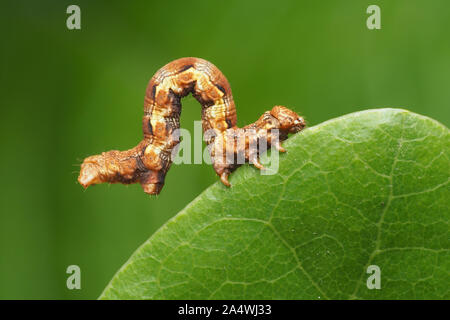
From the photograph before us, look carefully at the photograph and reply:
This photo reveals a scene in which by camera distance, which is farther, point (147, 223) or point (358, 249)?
point (147, 223)

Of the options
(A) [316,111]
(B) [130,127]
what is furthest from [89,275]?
(A) [316,111]

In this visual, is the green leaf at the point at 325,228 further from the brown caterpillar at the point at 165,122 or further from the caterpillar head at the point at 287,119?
the brown caterpillar at the point at 165,122

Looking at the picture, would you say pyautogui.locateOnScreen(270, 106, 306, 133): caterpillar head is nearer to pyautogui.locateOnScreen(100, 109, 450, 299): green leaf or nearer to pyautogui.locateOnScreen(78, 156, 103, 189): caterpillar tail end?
pyautogui.locateOnScreen(100, 109, 450, 299): green leaf

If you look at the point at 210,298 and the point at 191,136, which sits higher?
the point at 191,136

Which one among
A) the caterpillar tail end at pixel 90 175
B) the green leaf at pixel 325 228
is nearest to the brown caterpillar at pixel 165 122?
the caterpillar tail end at pixel 90 175

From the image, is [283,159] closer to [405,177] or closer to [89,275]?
[405,177]

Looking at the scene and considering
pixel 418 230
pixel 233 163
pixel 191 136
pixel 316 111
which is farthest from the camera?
pixel 316 111
